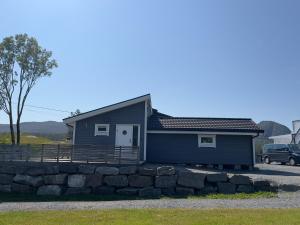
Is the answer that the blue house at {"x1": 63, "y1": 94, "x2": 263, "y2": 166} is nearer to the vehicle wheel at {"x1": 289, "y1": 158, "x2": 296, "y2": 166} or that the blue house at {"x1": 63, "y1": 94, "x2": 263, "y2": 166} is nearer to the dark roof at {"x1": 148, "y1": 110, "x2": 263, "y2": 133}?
the dark roof at {"x1": 148, "y1": 110, "x2": 263, "y2": 133}

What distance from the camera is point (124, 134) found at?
19.9 meters

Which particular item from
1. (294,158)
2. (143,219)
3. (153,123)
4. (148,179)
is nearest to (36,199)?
(148,179)

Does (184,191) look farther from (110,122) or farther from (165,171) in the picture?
(110,122)

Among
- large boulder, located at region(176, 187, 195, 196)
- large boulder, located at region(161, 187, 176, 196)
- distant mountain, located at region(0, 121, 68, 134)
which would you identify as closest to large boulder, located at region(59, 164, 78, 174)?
large boulder, located at region(161, 187, 176, 196)

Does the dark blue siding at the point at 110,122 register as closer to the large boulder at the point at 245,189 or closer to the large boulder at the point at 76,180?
the large boulder at the point at 76,180

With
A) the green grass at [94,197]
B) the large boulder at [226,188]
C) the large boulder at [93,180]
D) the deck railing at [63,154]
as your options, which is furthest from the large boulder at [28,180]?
the large boulder at [226,188]

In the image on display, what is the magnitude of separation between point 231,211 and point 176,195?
4.86 metres

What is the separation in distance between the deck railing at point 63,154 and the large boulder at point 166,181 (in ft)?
6.60

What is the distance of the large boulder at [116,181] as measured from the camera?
1470cm

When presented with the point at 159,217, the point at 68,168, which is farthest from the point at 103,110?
the point at 159,217

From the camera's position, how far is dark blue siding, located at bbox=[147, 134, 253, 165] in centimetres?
2016

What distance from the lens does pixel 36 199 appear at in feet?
44.4

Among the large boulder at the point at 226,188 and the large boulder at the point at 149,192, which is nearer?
the large boulder at the point at 226,188

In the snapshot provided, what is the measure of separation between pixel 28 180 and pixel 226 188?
361 inches
